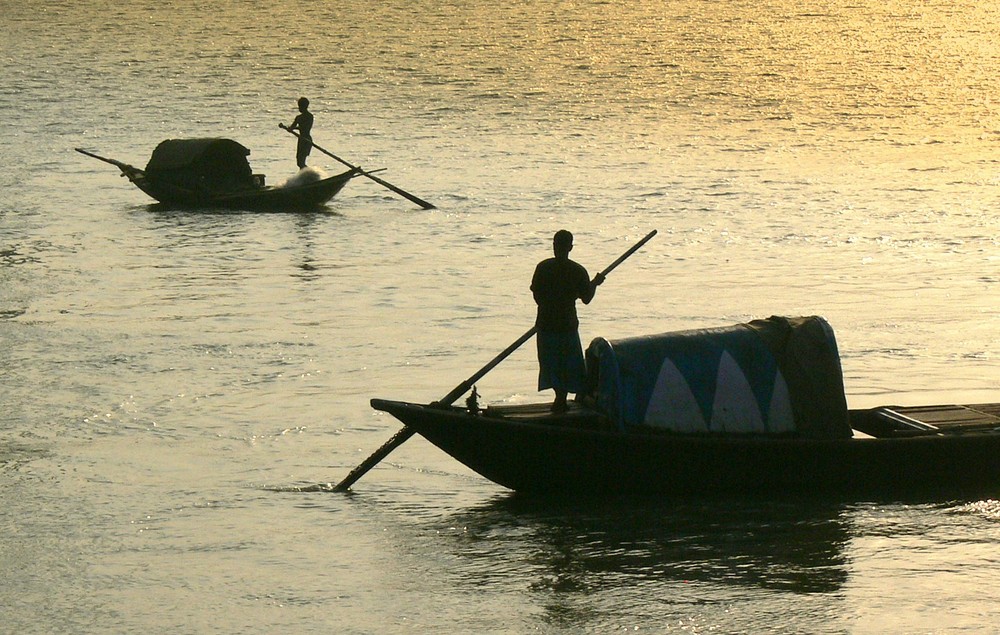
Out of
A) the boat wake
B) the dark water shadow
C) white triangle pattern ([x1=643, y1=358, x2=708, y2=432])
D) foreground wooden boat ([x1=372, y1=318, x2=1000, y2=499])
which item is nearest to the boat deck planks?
foreground wooden boat ([x1=372, y1=318, x2=1000, y2=499])

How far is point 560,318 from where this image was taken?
9.55 meters

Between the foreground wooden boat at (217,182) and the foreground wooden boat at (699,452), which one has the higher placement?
the foreground wooden boat at (217,182)

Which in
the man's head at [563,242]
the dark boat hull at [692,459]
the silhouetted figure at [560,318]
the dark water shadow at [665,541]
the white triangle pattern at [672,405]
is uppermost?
the man's head at [563,242]

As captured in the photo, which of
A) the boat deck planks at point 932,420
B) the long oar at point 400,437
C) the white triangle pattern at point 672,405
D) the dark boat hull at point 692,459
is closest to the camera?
the dark boat hull at point 692,459

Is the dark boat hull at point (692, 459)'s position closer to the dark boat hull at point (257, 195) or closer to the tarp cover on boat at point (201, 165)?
the dark boat hull at point (257, 195)

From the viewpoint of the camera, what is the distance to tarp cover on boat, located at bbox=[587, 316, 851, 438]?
30.9ft

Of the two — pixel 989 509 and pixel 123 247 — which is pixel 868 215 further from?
pixel 989 509

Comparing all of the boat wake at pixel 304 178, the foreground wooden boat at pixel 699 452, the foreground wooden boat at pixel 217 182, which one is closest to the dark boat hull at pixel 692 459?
the foreground wooden boat at pixel 699 452

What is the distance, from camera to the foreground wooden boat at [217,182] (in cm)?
2066

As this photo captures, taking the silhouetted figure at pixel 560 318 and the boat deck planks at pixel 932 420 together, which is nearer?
the silhouetted figure at pixel 560 318

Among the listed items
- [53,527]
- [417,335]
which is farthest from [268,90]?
[53,527]

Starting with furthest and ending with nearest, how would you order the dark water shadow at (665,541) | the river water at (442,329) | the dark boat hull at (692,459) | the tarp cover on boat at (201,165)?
the tarp cover on boat at (201,165) < the dark boat hull at (692,459) < the dark water shadow at (665,541) < the river water at (442,329)

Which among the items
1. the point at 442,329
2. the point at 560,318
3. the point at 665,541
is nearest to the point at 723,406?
the point at 665,541

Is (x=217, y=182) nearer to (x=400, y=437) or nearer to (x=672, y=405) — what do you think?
(x=400, y=437)
